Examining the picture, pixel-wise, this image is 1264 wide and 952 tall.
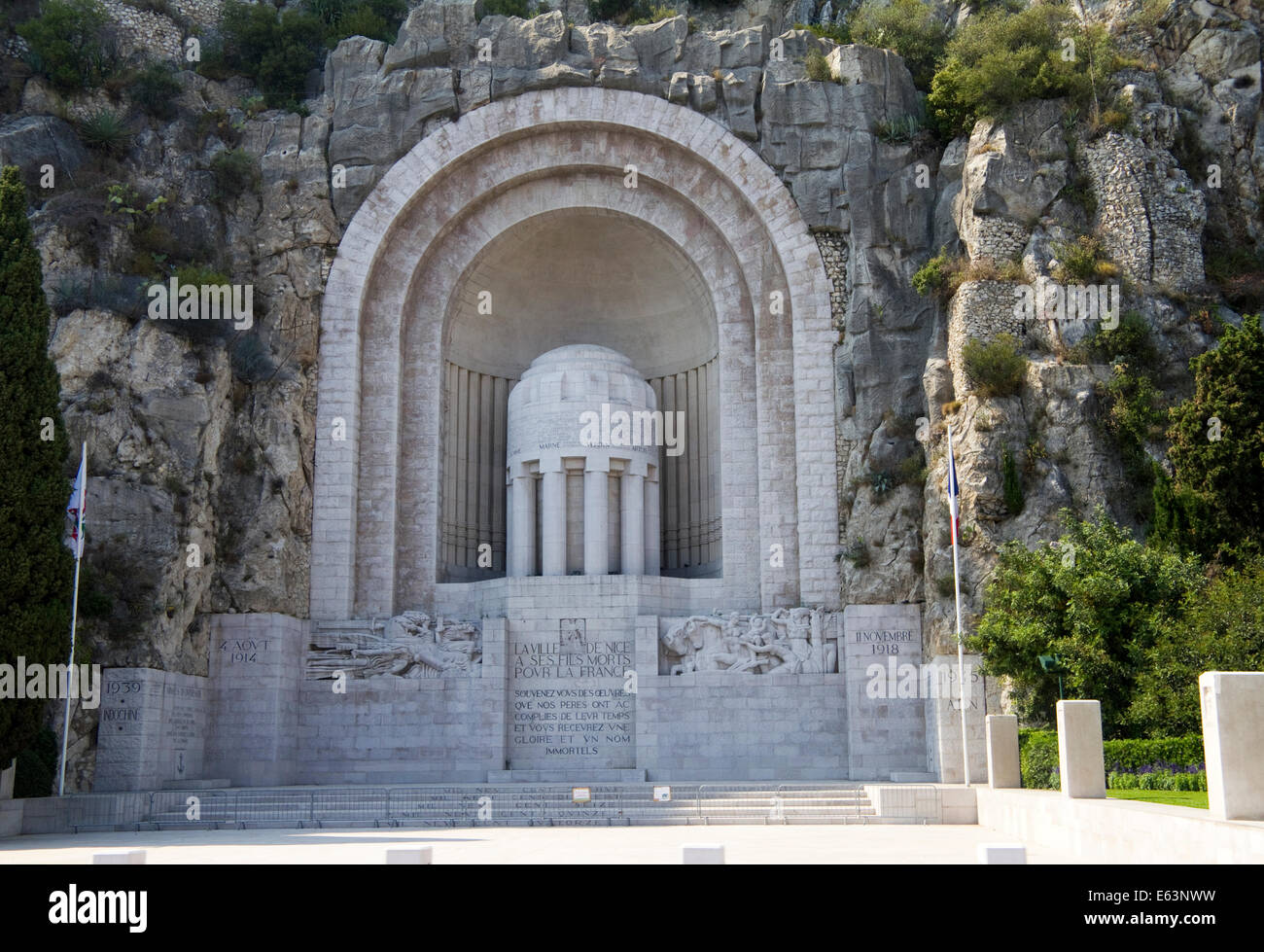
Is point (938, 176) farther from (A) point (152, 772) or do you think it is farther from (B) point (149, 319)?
(A) point (152, 772)

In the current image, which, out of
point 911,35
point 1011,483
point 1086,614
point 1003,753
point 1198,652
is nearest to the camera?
point 1198,652

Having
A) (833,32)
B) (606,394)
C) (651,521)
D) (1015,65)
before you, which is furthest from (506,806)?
(833,32)

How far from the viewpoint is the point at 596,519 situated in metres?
29.2

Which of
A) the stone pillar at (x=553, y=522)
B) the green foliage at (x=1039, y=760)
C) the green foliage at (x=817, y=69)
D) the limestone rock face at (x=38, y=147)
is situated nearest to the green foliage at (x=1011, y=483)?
the green foliage at (x=1039, y=760)

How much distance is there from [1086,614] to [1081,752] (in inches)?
203

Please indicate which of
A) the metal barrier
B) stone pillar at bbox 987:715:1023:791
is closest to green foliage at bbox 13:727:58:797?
the metal barrier

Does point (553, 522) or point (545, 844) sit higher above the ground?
point (553, 522)

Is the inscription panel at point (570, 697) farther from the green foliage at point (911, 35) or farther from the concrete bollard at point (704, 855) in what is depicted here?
the concrete bollard at point (704, 855)

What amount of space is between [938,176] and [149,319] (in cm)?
1824

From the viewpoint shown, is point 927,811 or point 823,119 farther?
point 823,119

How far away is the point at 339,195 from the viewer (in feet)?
98.8

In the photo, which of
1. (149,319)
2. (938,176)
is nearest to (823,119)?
(938,176)
